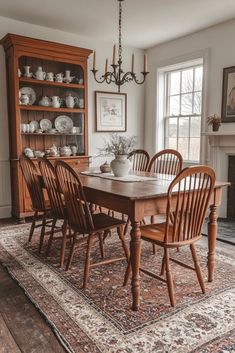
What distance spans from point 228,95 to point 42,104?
101 inches

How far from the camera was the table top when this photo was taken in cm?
204

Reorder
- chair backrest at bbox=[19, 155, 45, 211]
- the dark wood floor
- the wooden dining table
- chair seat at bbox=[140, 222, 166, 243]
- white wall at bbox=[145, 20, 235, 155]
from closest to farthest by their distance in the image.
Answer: the dark wood floor
the wooden dining table
chair seat at bbox=[140, 222, 166, 243]
chair backrest at bbox=[19, 155, 45, 211]
white wall at bbox=[145, 20, 235, 155]

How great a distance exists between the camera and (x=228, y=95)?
164 inches

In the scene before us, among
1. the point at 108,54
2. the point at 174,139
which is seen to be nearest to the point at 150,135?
the point at 174,139

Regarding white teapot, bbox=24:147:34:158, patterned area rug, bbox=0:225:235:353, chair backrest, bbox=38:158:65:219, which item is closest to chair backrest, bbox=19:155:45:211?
chair backrest, bbox=38:158:65:219

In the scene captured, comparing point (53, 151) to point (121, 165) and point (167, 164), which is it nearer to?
point (167, 164)

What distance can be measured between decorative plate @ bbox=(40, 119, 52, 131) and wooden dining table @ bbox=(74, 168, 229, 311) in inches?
86.2

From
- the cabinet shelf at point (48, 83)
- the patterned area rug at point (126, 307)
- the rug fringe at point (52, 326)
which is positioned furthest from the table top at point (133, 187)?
the cabinet shelf at point (48, 83)

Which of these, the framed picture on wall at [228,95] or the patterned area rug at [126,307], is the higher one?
the framed picture on wall at [228,95]

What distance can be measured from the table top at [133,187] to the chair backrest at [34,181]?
1.78ft

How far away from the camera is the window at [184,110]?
188 inches

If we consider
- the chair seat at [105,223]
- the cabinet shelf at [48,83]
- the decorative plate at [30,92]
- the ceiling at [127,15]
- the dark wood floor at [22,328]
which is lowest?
the dark wood floor at [22,328]

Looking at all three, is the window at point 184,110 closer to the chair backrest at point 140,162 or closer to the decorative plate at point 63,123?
the chair backrest at point 140,162

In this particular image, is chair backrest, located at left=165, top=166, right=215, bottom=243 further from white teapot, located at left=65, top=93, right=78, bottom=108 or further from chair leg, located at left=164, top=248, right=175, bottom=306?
white teapot, located at left=65, top=93, right=78, bottom=108
